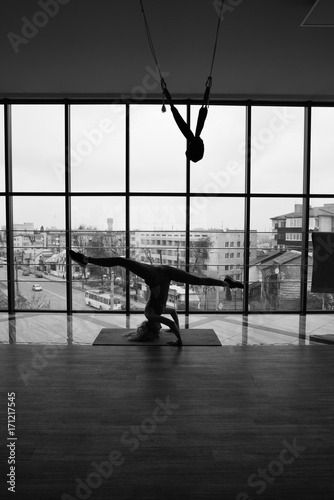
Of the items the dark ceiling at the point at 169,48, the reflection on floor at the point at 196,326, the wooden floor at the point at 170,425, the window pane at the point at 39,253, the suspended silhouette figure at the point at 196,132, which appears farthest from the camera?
the window pane at the point at 39,253

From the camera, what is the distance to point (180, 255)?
183 inches

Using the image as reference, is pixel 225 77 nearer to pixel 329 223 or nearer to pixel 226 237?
pixel 226 237

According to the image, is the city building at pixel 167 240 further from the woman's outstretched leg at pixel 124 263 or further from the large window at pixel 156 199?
the woman's outstretched leg at pixel 124 263

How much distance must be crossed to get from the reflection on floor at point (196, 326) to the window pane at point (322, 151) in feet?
5.23

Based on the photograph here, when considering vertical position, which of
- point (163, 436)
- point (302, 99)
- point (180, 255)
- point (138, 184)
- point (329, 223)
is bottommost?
point (163, 436)

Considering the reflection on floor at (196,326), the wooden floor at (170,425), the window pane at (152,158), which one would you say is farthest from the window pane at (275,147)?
the wooden floor at (170,425)

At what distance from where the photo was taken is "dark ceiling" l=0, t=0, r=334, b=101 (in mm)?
2750

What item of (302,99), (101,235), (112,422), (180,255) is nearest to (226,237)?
(180,255)

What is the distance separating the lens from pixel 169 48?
3289 millimetres

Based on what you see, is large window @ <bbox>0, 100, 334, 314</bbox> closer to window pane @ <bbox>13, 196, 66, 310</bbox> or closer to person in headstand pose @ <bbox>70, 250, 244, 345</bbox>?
window pane @ <bbox>13, 196, 66, 310</bbox>

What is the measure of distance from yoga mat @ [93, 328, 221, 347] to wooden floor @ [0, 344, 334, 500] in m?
0.33

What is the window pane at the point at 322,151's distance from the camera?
15.0 feet

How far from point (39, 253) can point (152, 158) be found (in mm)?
1787

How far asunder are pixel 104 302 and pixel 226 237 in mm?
1700
